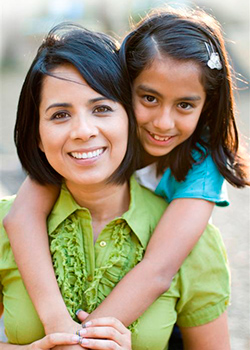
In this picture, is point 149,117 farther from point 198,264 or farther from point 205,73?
point 198,264

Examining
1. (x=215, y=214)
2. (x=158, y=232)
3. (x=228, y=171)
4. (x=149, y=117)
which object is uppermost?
(x=149, y=117)

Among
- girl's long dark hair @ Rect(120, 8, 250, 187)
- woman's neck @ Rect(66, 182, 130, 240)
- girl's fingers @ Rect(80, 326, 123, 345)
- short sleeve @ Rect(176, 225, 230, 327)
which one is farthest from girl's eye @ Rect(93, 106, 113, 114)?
girl's fingers @ Rect(80, 326, 123, 345)

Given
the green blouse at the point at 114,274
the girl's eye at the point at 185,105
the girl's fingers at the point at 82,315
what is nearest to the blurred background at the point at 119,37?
the girl's eye at the point at 185,105

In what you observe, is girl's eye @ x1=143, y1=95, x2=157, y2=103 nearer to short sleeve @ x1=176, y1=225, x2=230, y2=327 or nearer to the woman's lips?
the woman's lips

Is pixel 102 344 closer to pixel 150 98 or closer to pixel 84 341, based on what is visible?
pixel 84 341

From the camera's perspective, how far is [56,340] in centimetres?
219

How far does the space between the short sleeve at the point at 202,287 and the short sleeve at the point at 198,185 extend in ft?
0.78

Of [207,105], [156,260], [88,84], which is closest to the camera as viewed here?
[88,84]

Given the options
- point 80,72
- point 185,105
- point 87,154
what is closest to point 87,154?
point 87,154

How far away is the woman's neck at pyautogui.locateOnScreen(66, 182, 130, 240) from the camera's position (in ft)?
8.14

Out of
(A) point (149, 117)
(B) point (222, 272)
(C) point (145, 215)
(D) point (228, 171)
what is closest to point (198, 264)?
(B) point (222, 272)

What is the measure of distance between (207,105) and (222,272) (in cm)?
81

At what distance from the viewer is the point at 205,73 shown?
2.58 m

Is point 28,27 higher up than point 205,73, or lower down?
higher up
